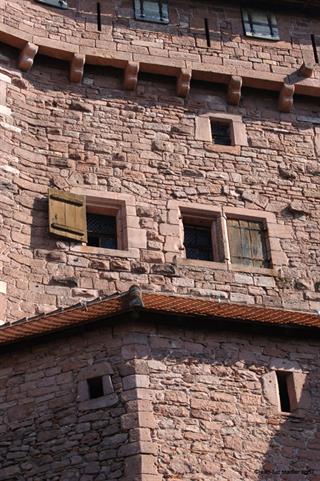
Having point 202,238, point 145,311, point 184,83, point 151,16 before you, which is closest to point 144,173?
point 202,238

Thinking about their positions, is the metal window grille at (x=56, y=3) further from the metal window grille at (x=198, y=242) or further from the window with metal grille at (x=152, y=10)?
the metal window grille at (x=198, y=242)

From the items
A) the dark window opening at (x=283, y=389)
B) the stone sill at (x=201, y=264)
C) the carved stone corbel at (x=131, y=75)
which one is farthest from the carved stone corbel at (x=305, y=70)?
the dark window opening at (x=283, y=389)

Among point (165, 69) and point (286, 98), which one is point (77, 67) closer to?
point (165, 69)

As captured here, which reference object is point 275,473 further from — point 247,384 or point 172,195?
point 172,195

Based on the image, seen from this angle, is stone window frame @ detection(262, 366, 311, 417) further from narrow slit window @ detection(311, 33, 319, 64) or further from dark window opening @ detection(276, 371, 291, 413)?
narrow slit window @ detection(311, 33, 319, 64)

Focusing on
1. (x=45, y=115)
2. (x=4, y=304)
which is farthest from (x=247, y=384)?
(x=45, y=115)

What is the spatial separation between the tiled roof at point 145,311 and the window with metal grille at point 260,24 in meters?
7.04

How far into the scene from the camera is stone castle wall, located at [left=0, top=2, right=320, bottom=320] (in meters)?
16.2

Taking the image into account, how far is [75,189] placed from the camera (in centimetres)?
1705

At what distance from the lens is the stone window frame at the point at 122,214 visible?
1661 cm

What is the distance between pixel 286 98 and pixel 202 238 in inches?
138

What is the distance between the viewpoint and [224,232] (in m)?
17.2

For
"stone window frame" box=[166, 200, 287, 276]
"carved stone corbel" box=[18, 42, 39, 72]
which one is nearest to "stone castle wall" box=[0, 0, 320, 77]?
"carved stone corbel" box=[18, 42, 39, 72]

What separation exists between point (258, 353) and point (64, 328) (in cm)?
252
